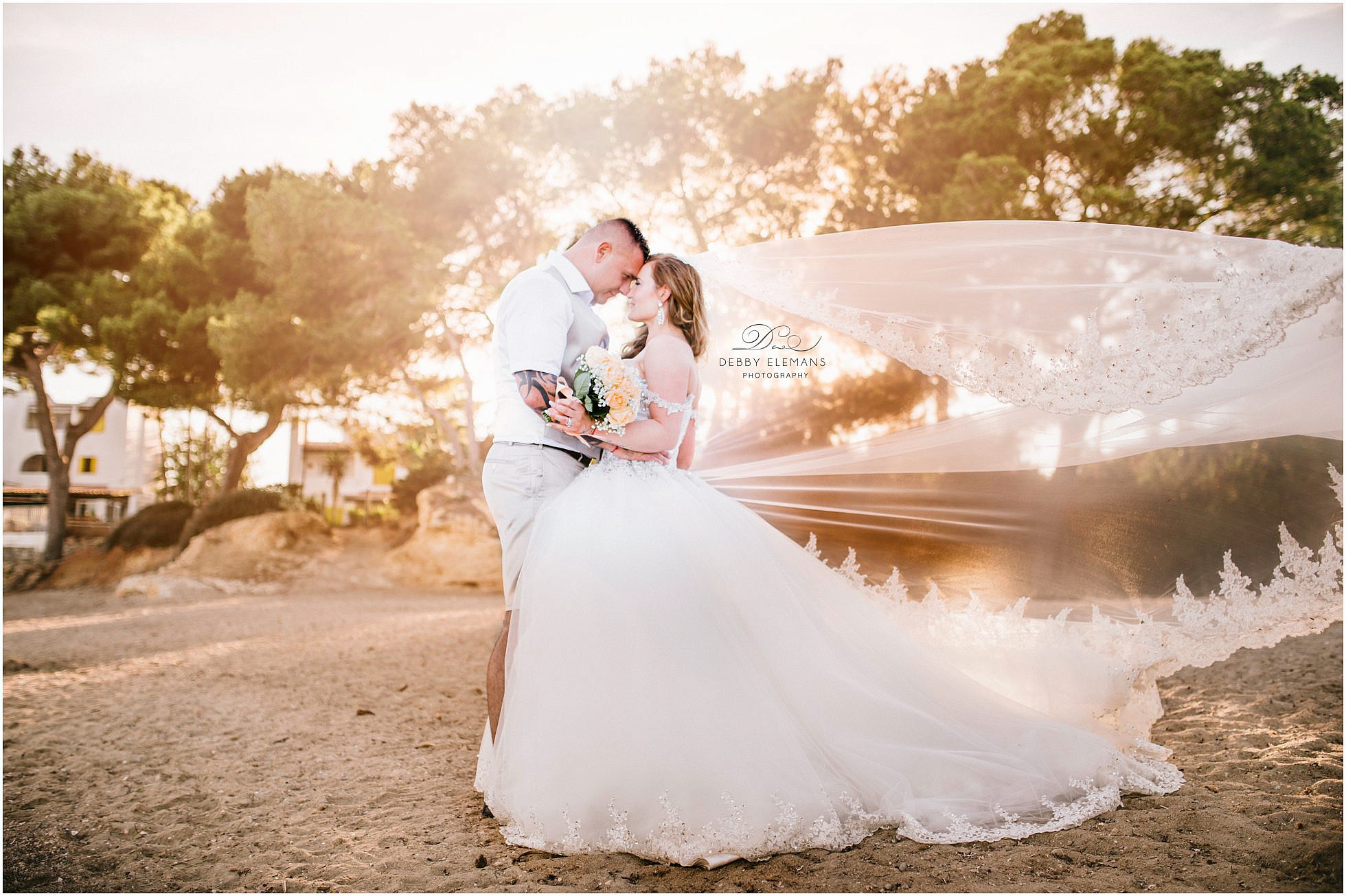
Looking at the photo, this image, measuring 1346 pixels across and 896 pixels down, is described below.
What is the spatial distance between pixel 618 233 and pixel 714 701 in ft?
5.55

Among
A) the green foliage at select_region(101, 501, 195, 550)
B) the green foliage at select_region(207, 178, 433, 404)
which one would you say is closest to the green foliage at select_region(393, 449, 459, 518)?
the green foliage at select_region(101, 501, 195, 550)

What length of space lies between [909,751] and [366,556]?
1203 cm

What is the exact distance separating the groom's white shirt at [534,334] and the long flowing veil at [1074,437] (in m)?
0.66

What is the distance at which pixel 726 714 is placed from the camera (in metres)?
2.16

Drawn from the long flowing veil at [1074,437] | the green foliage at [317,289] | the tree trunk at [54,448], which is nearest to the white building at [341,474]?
the tree trunk at [54,448]

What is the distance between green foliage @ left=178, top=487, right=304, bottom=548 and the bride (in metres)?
12.0

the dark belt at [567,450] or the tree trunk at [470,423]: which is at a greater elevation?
the tree trunk at [470,423]

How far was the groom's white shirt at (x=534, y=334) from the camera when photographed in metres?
2.49

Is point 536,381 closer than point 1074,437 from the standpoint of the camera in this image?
Yes

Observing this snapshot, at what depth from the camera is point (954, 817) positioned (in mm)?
2146

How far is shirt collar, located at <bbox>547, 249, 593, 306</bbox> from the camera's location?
268 cm

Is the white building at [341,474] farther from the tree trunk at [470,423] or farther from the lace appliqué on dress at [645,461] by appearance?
the lace appliqué on dress at [645,461]

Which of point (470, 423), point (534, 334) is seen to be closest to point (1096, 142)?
point (534, 334)

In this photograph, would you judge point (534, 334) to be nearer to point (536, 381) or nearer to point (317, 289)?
point (536, 381)
